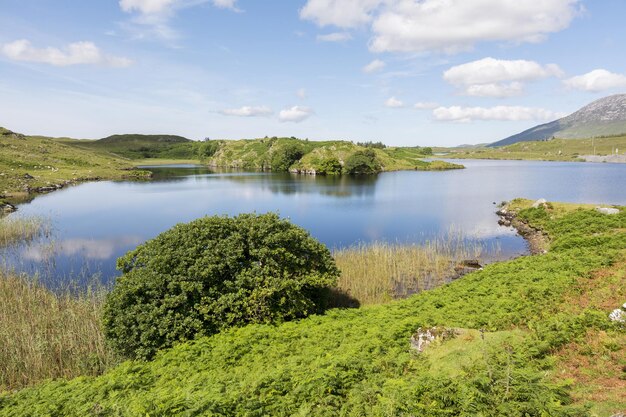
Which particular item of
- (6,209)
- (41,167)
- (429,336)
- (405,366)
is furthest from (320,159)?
(405,366)

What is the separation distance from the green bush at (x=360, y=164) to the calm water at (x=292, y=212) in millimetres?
52233

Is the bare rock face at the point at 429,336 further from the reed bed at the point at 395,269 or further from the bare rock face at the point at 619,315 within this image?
the reed bed at the point at 395,269

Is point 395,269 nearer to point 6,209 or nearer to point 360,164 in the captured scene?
point 6,209

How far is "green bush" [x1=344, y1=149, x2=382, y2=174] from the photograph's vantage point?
146875 mm

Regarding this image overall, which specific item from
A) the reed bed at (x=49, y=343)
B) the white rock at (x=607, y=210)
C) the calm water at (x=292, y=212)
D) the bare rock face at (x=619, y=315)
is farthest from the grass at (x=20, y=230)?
the white rock at (x=607, y=210)

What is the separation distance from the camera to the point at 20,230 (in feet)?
140

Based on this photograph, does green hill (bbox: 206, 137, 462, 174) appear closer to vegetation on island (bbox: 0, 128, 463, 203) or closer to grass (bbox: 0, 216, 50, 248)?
vegetation on island (bbox: 0, 128, 463, 203)

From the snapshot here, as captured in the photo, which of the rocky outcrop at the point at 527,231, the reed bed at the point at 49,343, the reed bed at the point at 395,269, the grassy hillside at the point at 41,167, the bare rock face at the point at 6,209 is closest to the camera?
the reed bed at the point at 49,343

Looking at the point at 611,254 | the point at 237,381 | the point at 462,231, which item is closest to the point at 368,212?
the point at 462,231

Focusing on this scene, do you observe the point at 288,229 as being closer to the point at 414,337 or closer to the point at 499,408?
the point at 414,337

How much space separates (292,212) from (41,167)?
99489mm

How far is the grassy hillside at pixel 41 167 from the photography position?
8738 cm

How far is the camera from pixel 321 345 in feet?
46.2

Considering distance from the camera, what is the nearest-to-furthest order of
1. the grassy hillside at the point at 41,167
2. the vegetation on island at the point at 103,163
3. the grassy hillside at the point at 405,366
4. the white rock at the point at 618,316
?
1. the grassy hillside at the point at 405,366
2. the white rock at the point at 618,316
3. the grassy hillside at the point at 41,167
4. the vegetation on island at the point at 103,163
